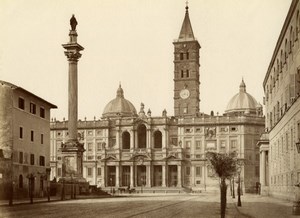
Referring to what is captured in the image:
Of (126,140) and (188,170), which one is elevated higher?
(126,140)

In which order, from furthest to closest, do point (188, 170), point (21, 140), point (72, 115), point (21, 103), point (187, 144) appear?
point (187, 144) → point (188, 170) → point (72, 115) → point (21, 103) → point (21, 140)

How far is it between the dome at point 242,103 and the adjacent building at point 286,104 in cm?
6357

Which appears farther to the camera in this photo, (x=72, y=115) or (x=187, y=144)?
(x=187, y=144)

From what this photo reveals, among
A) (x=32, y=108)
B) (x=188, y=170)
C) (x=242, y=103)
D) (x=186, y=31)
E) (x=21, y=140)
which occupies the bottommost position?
(x=188, y=170)

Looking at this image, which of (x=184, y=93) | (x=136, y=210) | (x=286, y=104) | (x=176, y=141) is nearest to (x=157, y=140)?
(x=176, y=141)

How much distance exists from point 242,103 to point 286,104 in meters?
80.3

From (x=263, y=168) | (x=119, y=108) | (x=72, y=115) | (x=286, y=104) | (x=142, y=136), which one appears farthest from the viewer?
(x=119, y=108)

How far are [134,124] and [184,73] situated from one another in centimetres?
1625

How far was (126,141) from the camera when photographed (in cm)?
11919

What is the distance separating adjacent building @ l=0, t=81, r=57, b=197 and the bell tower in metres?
65.4

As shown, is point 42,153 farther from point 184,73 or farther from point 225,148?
point 184,73

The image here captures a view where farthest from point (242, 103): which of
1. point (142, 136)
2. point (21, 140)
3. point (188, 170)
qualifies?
point (21, 140)

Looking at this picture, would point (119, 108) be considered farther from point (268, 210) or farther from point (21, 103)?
point (268, 210)

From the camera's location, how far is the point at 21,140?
50062 mm
